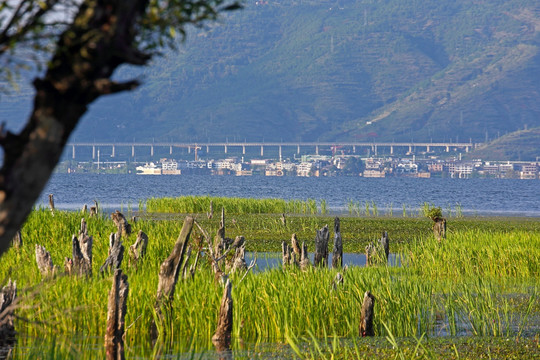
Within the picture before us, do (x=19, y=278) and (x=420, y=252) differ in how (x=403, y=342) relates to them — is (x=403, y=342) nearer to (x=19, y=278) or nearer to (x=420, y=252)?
(x=19, y=278)

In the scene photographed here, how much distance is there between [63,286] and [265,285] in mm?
3467

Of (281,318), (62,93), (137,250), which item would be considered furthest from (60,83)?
(137,250)

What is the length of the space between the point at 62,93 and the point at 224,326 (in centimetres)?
844

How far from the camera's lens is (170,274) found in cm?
1306

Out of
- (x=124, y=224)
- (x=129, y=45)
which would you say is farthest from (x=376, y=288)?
(x=129, y=45)

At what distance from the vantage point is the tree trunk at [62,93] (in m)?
4.61

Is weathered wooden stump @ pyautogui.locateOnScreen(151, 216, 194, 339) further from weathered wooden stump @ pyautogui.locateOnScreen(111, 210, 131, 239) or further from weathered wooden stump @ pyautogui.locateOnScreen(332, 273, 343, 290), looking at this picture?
weathered wooden stump @ pyautogui.locateOnScreen(111, 210, 131, 239)

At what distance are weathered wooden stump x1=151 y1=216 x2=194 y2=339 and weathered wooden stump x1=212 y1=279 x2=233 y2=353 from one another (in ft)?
3.13

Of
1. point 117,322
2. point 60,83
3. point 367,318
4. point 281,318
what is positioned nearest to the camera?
point 60,83

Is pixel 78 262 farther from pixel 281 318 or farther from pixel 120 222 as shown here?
pixel 120 222

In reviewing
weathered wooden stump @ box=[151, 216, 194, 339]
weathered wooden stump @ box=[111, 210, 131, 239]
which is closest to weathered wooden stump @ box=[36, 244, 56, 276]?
weathered wooden stump @ box=[151, 216, 194, 339]

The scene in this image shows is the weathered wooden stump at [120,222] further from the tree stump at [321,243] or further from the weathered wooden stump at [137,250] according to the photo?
the tree stump at [321,243]

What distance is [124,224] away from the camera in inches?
812

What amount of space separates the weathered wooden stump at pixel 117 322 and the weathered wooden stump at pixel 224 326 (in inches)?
58.6
